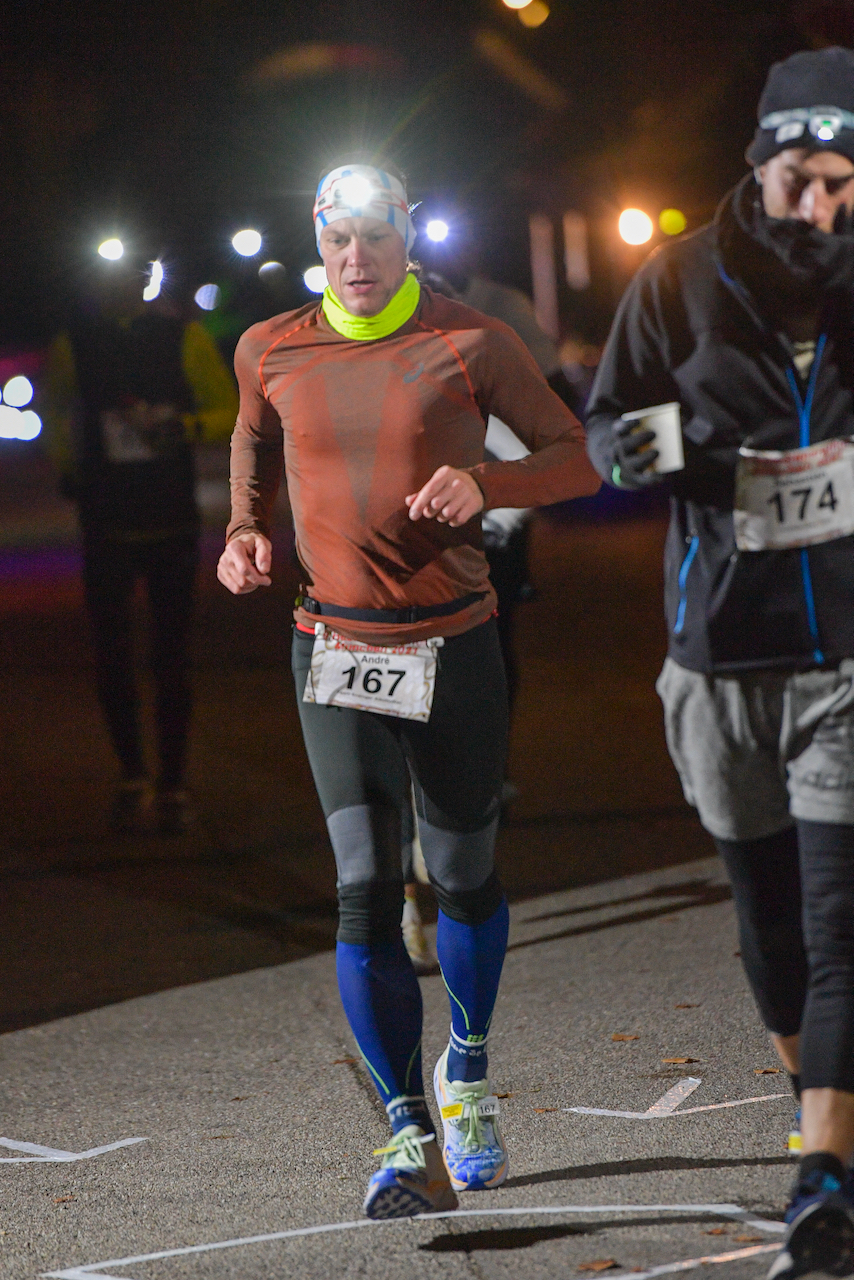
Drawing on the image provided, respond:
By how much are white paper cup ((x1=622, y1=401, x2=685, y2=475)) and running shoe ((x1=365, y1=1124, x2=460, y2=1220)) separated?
1472mm

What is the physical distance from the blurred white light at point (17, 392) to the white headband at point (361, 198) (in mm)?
28926

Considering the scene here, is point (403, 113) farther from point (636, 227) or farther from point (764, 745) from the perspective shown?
point (764, 745)

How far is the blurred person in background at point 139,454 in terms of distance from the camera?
788cm

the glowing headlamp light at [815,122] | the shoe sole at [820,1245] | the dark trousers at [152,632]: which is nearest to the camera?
the shoe sole at [820,1245]

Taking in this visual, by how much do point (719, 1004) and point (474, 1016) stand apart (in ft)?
5.13

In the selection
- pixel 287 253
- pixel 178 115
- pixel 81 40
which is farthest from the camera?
pixel 81 40

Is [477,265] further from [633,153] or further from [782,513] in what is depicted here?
[633,153]

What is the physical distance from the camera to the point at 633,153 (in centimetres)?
2877

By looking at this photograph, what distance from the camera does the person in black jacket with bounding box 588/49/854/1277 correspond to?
320 centimetres

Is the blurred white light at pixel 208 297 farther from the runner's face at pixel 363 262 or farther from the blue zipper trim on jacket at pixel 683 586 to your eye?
the blue zipper trim on jacket at pixel 683 586

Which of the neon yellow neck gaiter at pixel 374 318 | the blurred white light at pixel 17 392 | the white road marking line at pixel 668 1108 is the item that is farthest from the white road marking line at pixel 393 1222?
the blurred white light at pixel 17 392

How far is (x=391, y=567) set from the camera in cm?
384

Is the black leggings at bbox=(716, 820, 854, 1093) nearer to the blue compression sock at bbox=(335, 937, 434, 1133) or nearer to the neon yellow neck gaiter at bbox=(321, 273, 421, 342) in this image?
the blue compression sock at bbox=(335, 937, 434, 1133)

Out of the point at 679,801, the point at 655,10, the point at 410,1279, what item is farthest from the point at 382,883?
the point at 655,10
